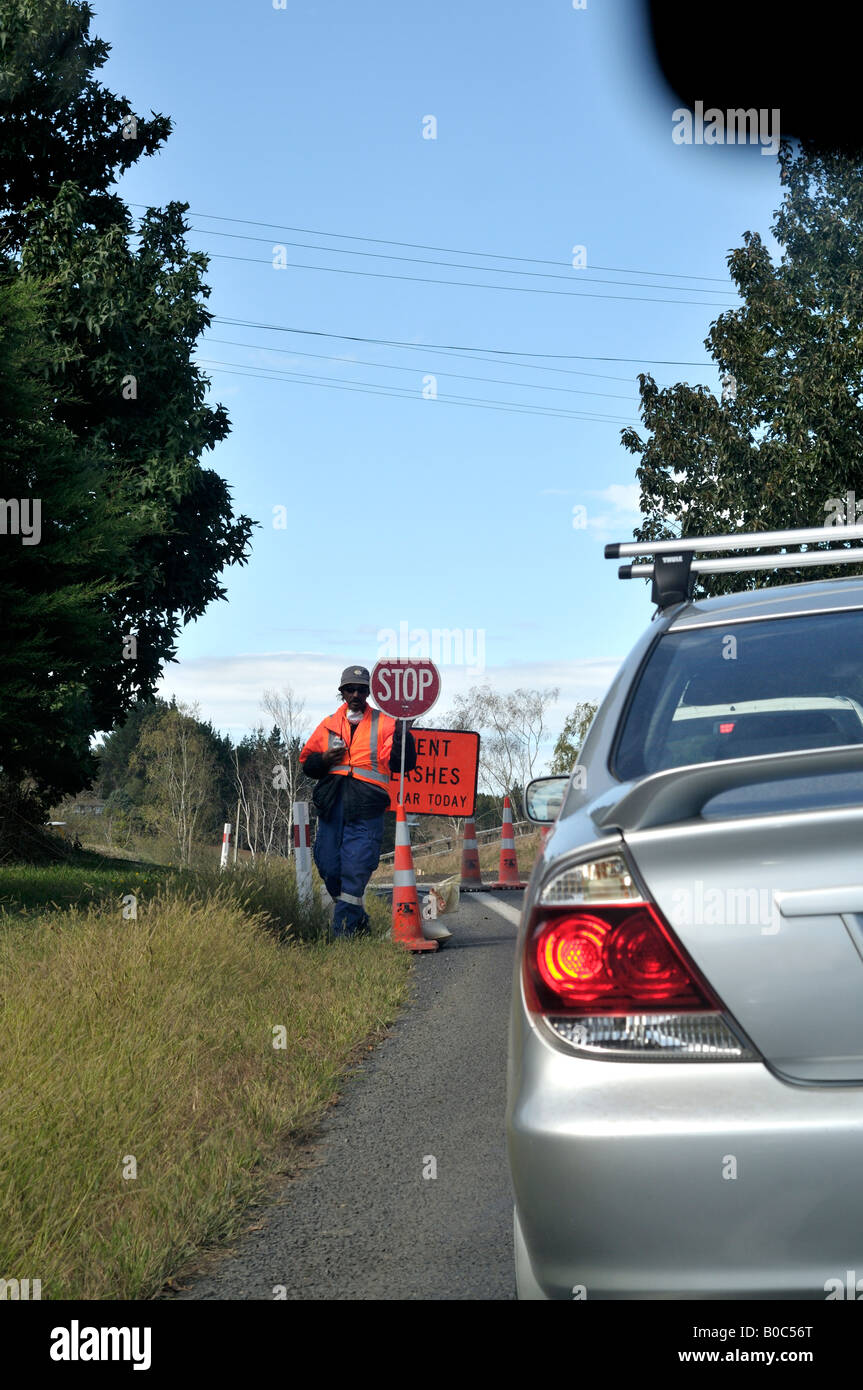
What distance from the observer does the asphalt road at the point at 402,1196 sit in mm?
3623

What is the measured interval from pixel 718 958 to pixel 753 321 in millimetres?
22942

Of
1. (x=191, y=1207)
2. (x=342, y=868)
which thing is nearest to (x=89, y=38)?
(x=342, y=868)

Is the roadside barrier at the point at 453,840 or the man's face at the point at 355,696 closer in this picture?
the man's face at the point at 355,696

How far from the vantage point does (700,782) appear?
2191 mm

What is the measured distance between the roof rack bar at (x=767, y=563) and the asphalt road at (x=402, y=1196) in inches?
79.6

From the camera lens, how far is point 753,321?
2334cm

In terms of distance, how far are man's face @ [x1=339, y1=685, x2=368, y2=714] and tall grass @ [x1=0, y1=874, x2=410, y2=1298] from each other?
1957 millimetres

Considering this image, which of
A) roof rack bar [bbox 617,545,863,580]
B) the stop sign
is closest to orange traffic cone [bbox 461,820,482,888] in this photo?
the stop sign

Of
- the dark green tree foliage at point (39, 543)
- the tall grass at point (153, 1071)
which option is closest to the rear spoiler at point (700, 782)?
the tall grass at point (153, 1071)

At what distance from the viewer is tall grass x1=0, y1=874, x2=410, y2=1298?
3.80 metres
